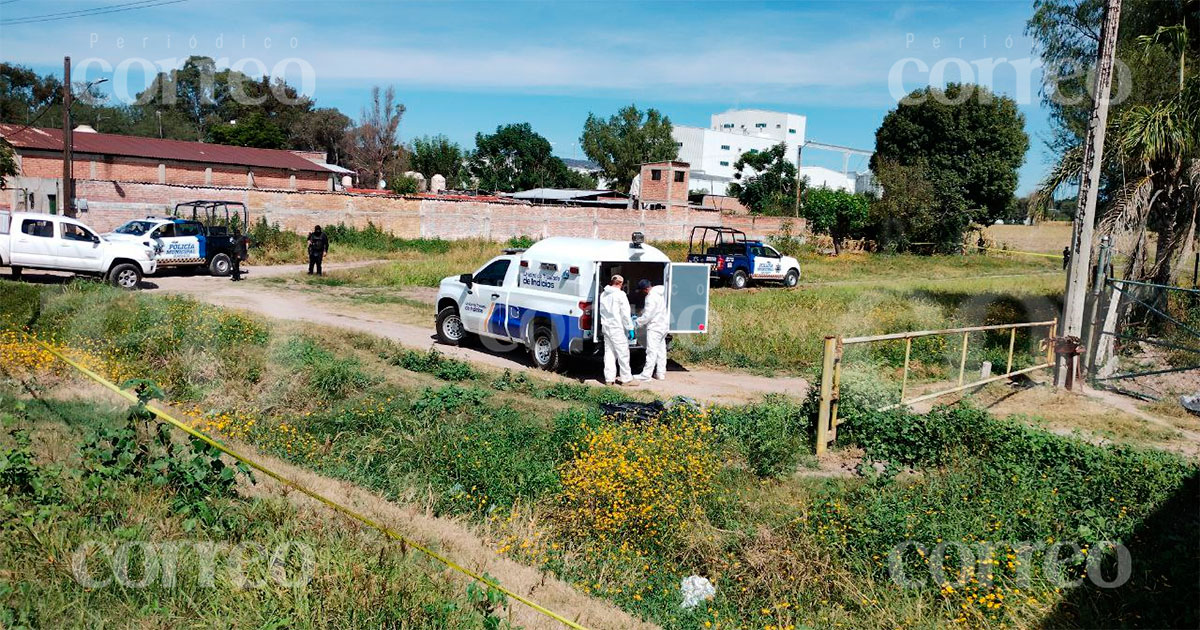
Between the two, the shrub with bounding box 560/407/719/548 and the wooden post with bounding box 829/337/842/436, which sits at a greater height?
the wooden post with bounding box 829/337/842/436

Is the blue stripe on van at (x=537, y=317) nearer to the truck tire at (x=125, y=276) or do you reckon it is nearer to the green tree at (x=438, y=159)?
the truck tire at (x=125, y=276)

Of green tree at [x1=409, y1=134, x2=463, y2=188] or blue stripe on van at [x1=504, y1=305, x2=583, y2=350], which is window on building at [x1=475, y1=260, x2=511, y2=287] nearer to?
blue stripe on van at [x1=504, y1=305, x2=583, y2=350]

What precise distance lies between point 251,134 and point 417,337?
53.2m

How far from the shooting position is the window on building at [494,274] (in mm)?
13742

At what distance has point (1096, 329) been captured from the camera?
13.8m

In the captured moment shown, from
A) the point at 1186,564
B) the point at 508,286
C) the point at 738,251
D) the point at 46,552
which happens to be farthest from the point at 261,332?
the point at 738,251

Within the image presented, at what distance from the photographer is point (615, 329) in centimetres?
1205

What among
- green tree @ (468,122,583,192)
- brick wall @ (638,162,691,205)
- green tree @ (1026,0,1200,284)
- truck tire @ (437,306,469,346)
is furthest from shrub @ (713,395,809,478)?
green tree @ (468,122,583,192)

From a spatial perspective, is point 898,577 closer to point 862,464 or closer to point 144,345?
point 862,464

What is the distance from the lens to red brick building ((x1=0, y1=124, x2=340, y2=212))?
3172cm

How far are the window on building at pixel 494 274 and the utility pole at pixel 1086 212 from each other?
8911 millimetres

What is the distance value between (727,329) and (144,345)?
9979mm

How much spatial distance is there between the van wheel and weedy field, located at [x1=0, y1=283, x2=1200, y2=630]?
1.58 meters

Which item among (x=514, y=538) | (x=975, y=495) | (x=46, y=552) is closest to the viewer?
(x=46, y=552)
